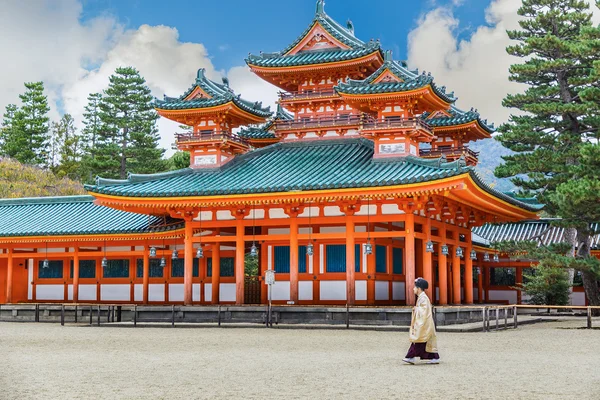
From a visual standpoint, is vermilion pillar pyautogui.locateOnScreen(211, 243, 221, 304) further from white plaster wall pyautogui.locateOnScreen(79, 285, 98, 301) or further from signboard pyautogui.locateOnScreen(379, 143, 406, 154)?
signboard pyautogui.locateOnScreen(379, 143, 406, 154)

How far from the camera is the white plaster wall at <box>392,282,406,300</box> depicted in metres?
28.7

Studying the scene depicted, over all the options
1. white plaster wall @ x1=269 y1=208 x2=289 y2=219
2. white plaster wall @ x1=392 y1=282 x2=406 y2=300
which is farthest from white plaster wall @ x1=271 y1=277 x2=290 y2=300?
white plaster wall @ x1=392 y1=282 x2=406 y2=300

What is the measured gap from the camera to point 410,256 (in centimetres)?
2522

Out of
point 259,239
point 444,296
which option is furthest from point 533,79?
point 259,239

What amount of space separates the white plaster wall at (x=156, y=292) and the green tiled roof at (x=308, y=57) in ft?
33.3

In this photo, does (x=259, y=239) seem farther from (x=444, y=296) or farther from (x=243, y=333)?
(x=444, y=296)

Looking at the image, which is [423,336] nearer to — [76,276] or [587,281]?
[587,281]

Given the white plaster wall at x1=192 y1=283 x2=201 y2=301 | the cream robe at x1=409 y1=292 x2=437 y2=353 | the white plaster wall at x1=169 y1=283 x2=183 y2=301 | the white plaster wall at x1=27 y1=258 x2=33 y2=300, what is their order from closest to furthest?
the cream robe at x1=409 y1=292 x2=437 y2=353, the white plaster wall at x1=192 y1=283 x2=201 y2=301, the white plaster wall at x1=169 y1=283 x2=183 y2=301, the white plaster wall at x1=27 y1=258 x2=33 y2=300

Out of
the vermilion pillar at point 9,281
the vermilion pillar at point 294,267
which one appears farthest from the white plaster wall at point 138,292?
the vermilion pillar at point 294,267

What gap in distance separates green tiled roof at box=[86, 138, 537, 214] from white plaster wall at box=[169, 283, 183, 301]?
4641 millimetres

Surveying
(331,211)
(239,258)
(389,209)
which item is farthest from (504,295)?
(239,258)

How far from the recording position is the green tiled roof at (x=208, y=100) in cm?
2950

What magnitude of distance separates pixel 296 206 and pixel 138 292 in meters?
9.64

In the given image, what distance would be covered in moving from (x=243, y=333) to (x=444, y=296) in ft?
28.9
